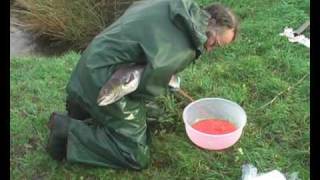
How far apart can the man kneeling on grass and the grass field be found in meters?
0.14

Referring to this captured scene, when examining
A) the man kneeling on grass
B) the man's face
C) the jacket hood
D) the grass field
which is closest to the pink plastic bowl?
the grass field

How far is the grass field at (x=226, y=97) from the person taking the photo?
3623 millimetres

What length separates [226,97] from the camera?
14.1 ft

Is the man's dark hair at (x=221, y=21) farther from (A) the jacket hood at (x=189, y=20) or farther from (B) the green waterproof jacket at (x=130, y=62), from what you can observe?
(A) the jacket hood at (x=189, y=20)

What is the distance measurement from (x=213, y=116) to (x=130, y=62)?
979 millimetres

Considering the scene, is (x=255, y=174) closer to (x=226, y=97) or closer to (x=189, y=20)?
(x=226, y=97)

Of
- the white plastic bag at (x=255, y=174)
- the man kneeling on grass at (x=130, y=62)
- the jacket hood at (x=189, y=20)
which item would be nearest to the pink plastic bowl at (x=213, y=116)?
the white plastic bag at (x=255, y=174)

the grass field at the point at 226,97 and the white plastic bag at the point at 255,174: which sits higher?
the white plastic bag at the point at 255,174

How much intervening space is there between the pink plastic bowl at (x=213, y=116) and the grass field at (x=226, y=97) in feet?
0.28

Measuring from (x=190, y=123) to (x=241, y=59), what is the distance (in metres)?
1.09

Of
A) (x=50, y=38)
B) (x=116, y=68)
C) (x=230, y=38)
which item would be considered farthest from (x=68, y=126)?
(x=50, y=38)

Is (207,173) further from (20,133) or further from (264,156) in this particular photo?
(20,133)

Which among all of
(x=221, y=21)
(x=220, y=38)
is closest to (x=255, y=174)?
(x=220, y=38)

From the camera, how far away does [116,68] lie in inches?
130
